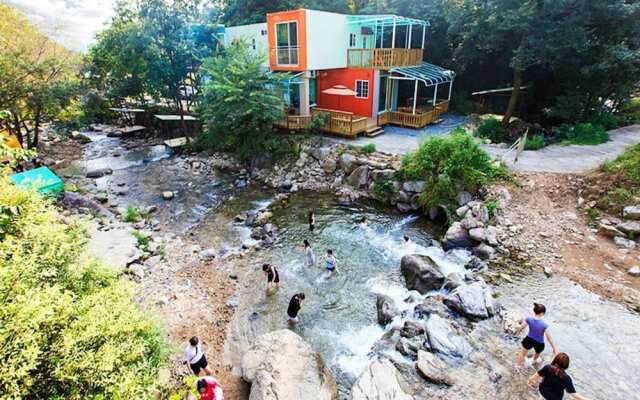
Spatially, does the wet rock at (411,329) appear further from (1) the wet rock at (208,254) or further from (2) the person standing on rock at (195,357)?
(1) the wet rock at (208,254)

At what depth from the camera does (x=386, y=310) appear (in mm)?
8766

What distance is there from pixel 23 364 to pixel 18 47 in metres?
19.5

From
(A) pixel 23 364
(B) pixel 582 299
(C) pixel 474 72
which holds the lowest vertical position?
(B) pixel 582 299

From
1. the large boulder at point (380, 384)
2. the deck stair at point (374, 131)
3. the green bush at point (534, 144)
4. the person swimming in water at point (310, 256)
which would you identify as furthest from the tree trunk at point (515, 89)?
the large boulder at point (380, 384)

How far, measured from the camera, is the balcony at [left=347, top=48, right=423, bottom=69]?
1978 cm

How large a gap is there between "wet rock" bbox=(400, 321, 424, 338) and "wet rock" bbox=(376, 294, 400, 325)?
0.56m

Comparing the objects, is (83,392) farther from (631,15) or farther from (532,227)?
(631,15)

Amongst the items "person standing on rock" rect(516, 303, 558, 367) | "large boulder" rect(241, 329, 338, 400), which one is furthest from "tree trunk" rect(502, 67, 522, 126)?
"large boulder" rect(241, 329, 338, 400)

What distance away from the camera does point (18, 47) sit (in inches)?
619

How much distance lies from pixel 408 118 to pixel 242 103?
34.9ft

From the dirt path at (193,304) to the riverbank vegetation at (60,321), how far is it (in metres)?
2.33

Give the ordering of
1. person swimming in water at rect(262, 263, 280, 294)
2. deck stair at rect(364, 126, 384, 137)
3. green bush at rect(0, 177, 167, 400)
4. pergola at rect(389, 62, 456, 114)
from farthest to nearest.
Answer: pergola at rect(389, 62, 456, 114), deck stair at rect(364, 126, 384, 137), person swimming in water at rect(262, 263, 280, 294), green bush at rect(0, 177, 167, 400)

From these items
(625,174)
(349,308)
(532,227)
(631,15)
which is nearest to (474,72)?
(631,15)

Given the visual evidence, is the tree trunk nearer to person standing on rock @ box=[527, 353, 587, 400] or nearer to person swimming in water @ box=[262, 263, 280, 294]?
person standing on rock @ box=[527, 353, 587, 400]
